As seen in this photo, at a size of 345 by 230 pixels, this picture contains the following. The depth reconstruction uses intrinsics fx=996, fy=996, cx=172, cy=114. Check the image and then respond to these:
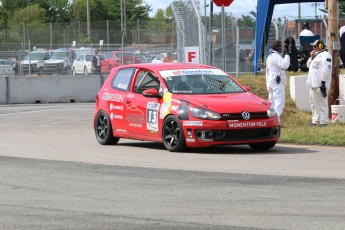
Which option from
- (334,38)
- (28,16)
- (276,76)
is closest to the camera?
(276,76)

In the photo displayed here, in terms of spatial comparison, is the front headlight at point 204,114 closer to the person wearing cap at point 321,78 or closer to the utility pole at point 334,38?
the person wearing cap at point 321,78

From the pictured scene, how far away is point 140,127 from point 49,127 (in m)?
5.87

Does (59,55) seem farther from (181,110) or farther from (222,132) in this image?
(222,132)

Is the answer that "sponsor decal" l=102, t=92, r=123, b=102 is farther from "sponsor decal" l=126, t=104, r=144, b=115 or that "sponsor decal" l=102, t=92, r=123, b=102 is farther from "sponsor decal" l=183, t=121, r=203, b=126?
"sponsor decal" l=183, t=121, r=203, b=126

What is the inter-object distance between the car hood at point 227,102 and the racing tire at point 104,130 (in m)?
1.99

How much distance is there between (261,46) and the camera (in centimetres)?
2862

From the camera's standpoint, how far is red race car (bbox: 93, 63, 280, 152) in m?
15.2

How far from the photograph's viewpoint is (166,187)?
36.3 feet

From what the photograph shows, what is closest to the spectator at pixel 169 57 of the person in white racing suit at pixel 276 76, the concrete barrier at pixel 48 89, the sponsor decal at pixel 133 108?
the concrete barrier at pixel 48 89

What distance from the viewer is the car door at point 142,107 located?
52.9 feet

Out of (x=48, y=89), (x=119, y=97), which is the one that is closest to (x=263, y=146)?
(x=119, y=97)

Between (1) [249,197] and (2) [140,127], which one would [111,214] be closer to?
(1) [249,197]

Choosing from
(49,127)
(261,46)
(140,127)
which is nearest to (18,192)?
(140,127)

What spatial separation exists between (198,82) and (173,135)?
1243 millimetres
